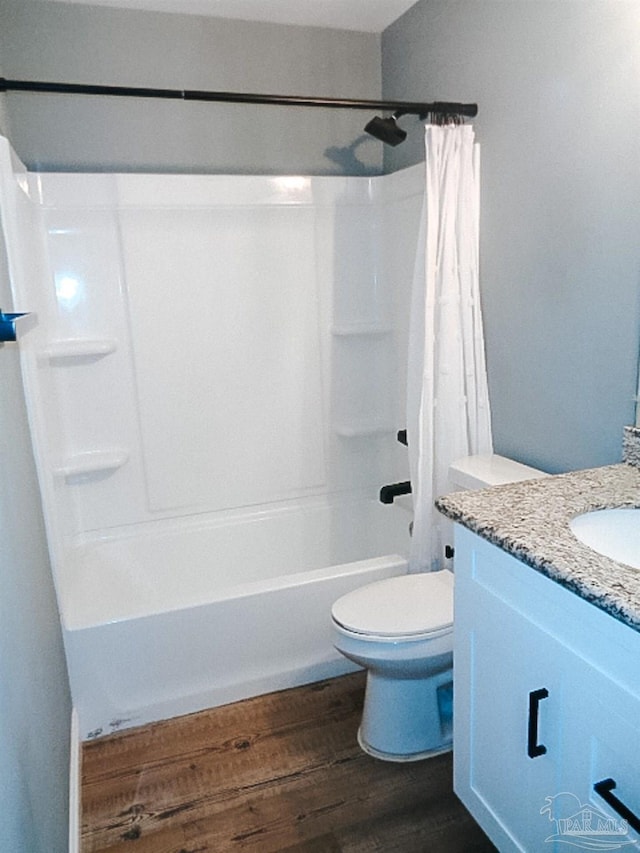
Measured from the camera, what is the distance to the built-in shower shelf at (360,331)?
2.91m

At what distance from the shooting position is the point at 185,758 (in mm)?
1964

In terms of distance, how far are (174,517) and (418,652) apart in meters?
1.40

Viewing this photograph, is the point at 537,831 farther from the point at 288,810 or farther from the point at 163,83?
the point at 163,83

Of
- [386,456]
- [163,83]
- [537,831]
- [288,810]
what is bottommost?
[288,810]

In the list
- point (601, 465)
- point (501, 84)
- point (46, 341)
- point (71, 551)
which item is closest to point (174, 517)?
point (71, 551)

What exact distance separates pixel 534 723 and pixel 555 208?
1404 millimetres

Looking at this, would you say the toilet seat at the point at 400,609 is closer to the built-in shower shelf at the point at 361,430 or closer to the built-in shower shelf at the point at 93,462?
the built-in shower shelf at the point at 361,430

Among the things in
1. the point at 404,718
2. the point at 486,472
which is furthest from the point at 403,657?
the point at 486,472

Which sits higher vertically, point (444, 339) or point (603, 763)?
point (444, 339)

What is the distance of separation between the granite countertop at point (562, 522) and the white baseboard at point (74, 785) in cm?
124

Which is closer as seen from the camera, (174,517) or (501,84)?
(501,84)

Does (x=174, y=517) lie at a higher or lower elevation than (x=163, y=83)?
lower

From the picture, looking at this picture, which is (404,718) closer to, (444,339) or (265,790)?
(265,790)

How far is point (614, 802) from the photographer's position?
38.4 inches
